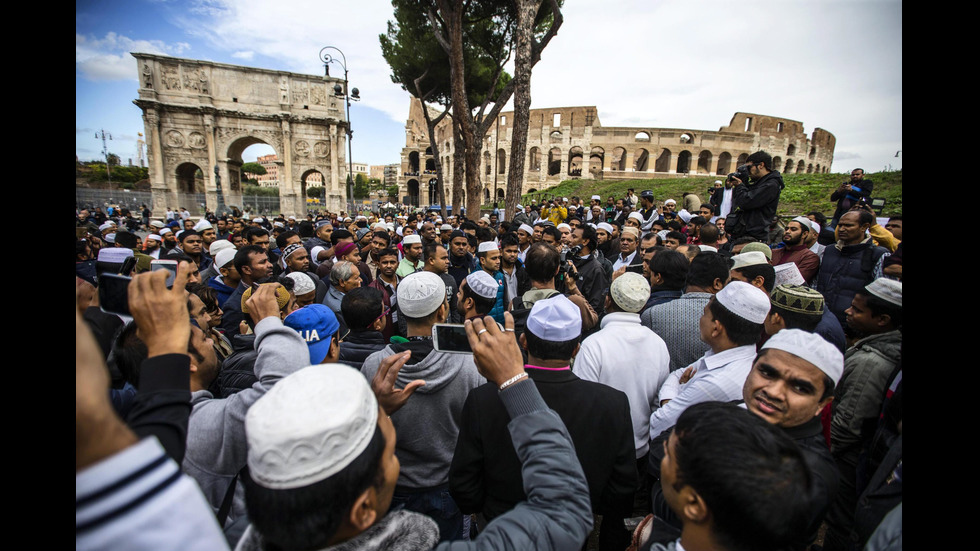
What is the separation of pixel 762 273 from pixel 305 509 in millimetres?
3807

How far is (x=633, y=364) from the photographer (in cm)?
240

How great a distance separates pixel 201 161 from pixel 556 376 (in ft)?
124

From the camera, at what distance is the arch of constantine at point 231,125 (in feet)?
93.6

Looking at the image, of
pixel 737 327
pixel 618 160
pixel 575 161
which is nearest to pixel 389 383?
pixel 737 327

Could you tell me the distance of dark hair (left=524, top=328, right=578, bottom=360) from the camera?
5.82 ft

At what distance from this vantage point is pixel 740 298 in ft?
7.08

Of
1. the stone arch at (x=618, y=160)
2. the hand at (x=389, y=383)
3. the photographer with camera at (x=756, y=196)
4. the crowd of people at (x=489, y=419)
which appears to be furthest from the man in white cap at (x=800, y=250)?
the stone arch at (x=618, y=160)

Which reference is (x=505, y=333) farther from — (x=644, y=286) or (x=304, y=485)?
(x=644, y=286)

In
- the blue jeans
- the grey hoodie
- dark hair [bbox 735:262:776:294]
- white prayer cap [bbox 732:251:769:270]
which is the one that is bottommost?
the blue jeans

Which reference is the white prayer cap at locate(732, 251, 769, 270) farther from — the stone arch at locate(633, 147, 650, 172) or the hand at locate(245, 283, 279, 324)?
the stone arch at locate(633, 147, 650, 172)

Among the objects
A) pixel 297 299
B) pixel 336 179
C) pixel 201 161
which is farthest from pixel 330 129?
pixel 297 299

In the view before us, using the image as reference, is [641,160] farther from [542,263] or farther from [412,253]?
[542,263]

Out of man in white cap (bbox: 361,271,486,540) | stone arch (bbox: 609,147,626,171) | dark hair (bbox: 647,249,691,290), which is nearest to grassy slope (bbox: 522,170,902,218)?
dark hair (bbox: 647,249,691,290)

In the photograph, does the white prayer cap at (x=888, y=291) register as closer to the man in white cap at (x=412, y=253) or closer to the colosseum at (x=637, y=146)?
the man in white cap at (x=412, y=253)
